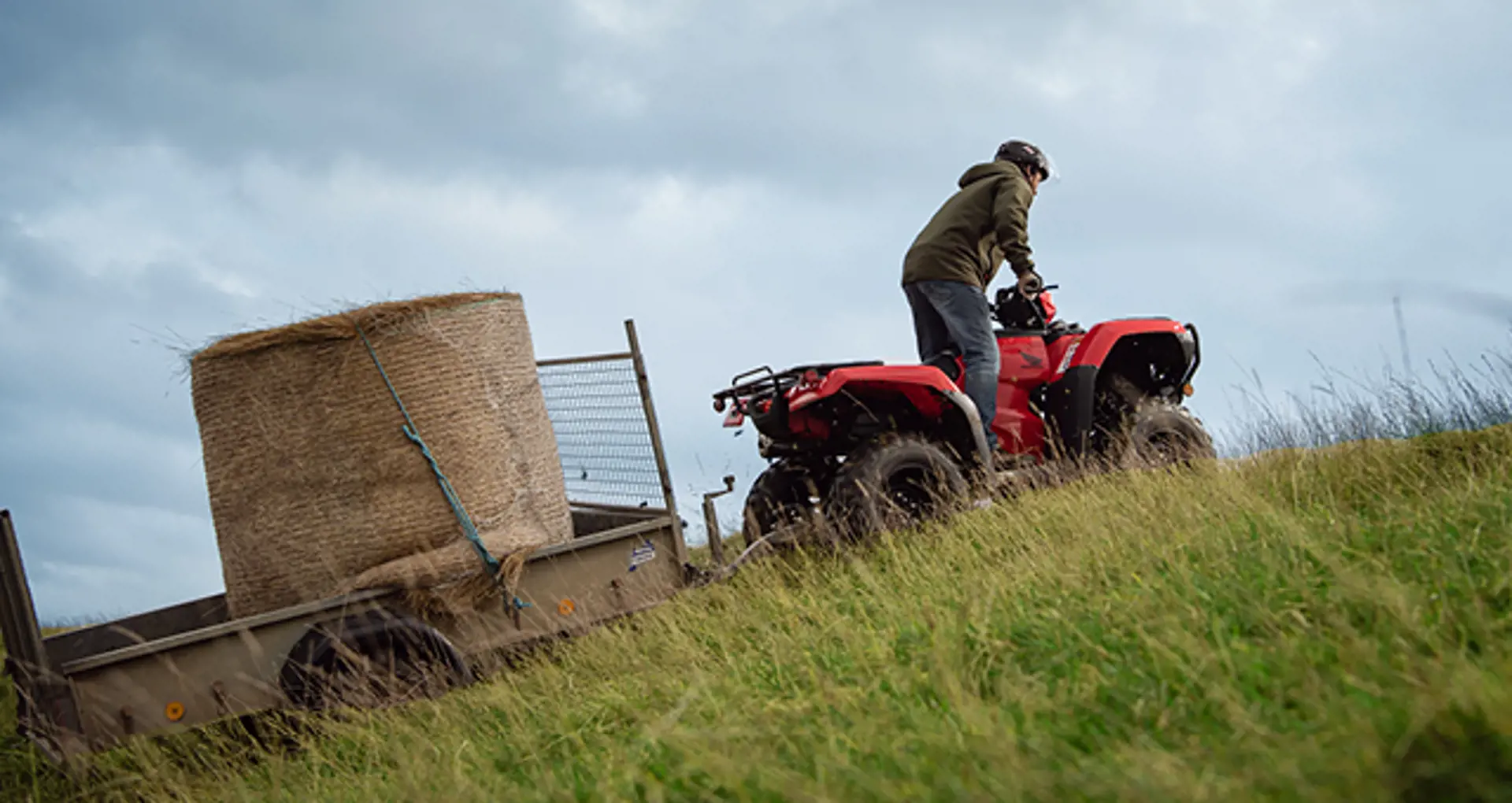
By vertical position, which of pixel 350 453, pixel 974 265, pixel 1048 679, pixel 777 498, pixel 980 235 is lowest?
pixel 1048 679

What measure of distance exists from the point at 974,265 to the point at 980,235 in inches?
7.1

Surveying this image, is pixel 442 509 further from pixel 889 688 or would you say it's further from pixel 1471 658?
pixel 1471 658

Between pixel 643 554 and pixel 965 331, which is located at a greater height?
pixel 965 331

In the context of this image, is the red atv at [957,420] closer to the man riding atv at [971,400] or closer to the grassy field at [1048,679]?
the man riding atv at [971,400]

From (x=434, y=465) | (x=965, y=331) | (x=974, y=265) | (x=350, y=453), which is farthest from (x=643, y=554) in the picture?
(x=974, y=265)

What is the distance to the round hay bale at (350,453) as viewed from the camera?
5.31 meters

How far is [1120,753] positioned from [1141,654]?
2.07ft

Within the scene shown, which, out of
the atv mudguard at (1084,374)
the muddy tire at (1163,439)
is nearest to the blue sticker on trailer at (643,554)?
the atv mudguard at (1084,374)

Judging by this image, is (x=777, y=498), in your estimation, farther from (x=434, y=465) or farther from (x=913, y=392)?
(x=434, y=465)

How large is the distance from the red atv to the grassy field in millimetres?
462

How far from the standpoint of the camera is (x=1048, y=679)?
320cm

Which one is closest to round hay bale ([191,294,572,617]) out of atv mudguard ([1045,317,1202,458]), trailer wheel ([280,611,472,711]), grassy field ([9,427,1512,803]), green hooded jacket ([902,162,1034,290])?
trailer wheel ([280,611,472,711])

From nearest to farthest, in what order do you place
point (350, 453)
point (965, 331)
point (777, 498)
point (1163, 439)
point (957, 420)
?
point (350, 453)
point (957, 420)
point (965, 331)
point (777, 498)
point (1163, 439)

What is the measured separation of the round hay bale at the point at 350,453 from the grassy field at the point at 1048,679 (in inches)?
27.8
